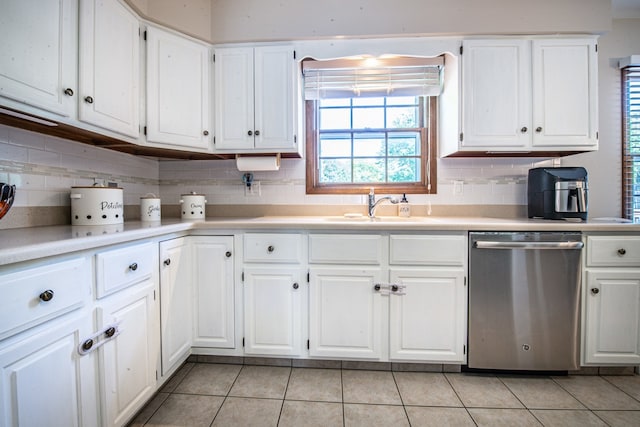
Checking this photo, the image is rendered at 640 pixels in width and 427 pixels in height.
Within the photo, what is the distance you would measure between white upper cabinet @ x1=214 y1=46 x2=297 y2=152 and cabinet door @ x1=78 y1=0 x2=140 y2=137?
51 cm

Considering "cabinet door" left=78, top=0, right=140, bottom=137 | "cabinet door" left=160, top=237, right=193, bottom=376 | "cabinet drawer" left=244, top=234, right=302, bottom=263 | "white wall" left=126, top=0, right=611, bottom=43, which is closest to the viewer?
"cabinet door" left=78, top=0, right=140, bottom=137

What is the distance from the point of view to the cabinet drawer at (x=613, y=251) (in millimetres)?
1598

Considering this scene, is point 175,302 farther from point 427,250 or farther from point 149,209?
point 427,250

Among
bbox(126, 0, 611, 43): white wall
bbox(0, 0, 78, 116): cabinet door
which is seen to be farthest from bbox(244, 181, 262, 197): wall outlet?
bbox(0, 0, 78, 116): cabinet door

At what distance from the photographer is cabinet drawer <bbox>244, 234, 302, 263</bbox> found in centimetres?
169

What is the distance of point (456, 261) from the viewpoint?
5.32ft

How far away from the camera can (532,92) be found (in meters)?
1.86

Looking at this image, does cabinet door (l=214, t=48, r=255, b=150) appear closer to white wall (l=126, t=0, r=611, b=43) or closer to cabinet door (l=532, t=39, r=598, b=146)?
white wall (l=126, t=0, r=611, b=43)

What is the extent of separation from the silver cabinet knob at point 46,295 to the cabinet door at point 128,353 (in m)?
0.22

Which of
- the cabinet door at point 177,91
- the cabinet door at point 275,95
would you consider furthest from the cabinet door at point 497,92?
the cabinet door at point 177,91

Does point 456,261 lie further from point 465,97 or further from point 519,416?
point 465,97

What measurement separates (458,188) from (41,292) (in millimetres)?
2471

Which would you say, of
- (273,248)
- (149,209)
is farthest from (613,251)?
(149,209)

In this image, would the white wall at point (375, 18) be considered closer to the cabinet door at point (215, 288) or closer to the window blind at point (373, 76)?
the window blind at point (373, 76)
